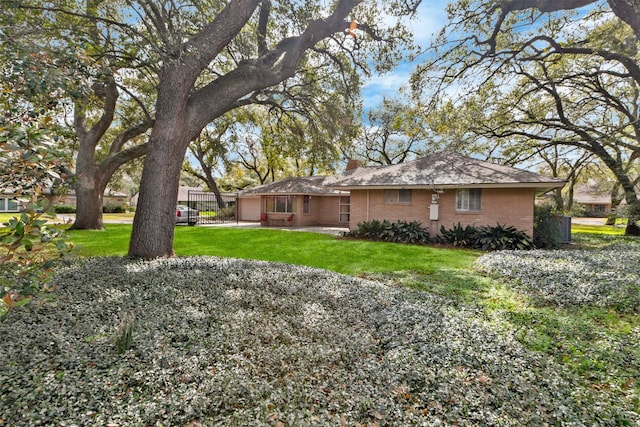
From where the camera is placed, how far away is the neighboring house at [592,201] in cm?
4256

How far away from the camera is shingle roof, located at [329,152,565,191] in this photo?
1143cm

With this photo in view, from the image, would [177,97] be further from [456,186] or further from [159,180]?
[456,186]

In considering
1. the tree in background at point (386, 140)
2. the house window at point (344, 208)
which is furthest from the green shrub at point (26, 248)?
the tree in background at point (386, 140)

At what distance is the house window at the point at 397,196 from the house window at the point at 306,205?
745 centimetres

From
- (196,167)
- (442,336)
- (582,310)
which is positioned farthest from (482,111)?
(196,167)

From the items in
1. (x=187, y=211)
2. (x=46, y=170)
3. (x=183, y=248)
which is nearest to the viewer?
(x=46, y=170)

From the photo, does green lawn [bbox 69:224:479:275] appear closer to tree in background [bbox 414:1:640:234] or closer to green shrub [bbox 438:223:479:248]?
green shrub [bbox 438:223:479:248]

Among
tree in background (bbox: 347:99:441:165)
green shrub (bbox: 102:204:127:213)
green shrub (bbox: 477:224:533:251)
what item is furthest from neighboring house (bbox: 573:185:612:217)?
green shrub (bbox: 102:204:127:213)

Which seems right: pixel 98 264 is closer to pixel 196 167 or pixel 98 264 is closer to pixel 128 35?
pixel 128 35

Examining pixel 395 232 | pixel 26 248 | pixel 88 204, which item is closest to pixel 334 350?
pixel 26 248

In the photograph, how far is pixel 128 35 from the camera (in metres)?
6.14

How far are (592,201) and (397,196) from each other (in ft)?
151

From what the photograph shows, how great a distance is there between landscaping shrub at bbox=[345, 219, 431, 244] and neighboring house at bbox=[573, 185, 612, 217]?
43.6m

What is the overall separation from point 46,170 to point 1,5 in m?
5.62
